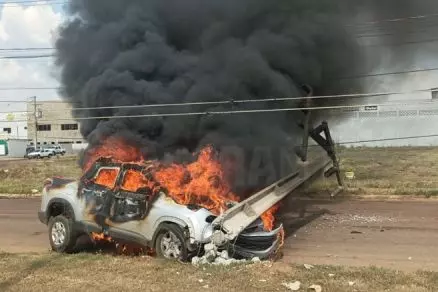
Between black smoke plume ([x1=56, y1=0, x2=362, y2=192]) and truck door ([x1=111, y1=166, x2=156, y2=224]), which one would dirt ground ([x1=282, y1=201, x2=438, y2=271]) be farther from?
truck door ([x1=111, y1=166, x2=156, y2=224])

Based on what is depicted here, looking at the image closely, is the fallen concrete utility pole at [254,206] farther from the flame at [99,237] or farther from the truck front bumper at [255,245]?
the flame at [99,237]

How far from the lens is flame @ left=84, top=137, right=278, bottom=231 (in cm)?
908

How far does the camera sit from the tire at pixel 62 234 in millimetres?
9852

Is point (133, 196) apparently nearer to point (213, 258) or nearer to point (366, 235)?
point (213, 258)

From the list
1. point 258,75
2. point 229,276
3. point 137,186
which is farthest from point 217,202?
point 258,75

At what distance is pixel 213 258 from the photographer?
26.5 feet

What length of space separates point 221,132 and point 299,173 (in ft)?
7.30

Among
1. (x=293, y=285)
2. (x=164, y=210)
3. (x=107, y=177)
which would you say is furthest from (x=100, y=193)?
(x=293, y=285)

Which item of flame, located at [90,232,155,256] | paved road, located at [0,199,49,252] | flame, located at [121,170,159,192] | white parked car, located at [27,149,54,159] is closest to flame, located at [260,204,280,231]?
flame, located at [121,170,159,192]

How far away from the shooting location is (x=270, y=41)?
13.2m

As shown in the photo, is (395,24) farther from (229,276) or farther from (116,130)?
(229,276)

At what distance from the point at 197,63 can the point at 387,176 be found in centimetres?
1568

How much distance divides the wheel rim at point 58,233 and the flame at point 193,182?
116 centimetres

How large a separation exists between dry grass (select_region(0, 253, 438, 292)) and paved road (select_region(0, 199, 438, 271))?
5.28 feet
